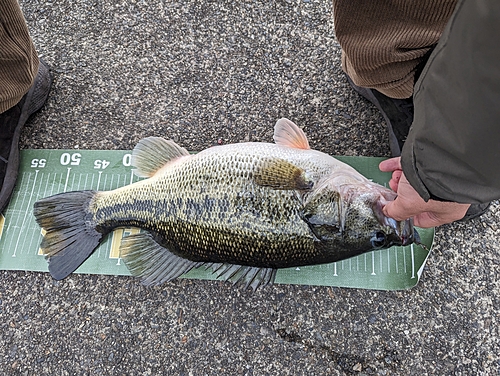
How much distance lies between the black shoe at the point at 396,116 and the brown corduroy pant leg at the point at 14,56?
80.6 inches

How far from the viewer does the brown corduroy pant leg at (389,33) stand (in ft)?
5.09

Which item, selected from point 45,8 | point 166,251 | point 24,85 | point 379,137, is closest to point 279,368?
point 166,251

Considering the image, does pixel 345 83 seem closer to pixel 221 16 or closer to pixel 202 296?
pixel 221 16

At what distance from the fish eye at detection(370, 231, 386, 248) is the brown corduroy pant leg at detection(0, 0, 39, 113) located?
2.12 meters

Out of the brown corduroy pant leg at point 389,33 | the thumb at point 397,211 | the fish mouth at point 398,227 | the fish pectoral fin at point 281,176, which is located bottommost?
the fish mouth at point 398,227

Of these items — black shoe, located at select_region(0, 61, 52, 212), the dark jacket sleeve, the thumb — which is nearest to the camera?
the dark jacket sleeve

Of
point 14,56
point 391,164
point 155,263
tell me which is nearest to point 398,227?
point 391,164

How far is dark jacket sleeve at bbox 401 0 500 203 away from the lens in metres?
0.92

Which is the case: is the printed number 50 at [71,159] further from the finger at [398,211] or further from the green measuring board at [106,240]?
the finger at [398,211]

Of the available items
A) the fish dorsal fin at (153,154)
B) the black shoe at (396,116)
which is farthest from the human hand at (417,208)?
the fish dorsal fin at (153,154)

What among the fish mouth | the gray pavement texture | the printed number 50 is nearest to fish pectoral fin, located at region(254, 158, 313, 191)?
the fish mouth

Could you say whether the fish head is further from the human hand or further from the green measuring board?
the green measuring board

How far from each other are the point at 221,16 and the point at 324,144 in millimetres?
1225

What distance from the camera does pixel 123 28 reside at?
267cm
